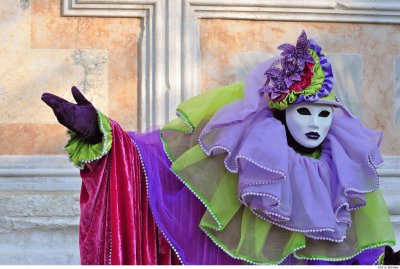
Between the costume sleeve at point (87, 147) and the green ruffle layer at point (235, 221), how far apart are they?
0.26 metres

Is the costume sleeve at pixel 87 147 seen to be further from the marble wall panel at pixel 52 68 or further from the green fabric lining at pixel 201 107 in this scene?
the marble wall panel at pixel 52 68

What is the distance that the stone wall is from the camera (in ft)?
14.5

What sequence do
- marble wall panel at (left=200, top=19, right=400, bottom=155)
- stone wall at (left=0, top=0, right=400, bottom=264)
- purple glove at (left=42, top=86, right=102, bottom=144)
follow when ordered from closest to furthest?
purple glove at (left=42, top=86, right=102, bottom=144)
stone wall at (left=0, top=0, right=400, bottom=264)
marble wall panel at (left=200, top=19, right=400, bottom=155)

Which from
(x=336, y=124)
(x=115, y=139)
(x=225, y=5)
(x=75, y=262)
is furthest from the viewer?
(x=225, y=5)

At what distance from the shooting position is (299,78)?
3123 millimetres

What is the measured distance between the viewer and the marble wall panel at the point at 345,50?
15.0 feet

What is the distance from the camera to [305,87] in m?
3.13

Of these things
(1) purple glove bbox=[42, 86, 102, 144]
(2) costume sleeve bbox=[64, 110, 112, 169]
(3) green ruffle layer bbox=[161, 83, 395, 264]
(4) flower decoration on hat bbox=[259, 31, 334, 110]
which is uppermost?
(4) flower decoration on hat bbox=[259, 31, 334, 110]

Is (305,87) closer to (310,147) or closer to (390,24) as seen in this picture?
(310,147)

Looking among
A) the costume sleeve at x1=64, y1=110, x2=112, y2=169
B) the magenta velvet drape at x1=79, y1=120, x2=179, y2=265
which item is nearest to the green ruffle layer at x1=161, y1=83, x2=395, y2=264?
the magenta velvet drape at x1=79, y1=120, x2=179, y2=265

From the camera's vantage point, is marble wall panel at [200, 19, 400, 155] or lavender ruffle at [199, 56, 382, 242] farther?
marble wall panel at [200, 19, 400, 155]

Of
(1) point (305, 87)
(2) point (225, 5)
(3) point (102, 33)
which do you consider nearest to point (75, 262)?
(3) point (102, 33)

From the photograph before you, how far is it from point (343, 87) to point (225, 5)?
1.96 ft

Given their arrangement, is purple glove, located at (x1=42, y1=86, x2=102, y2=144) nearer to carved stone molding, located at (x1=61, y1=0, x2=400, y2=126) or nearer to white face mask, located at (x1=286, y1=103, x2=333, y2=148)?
white face mask, located at (x1=286, y1=103, x2=333, y2=148)
